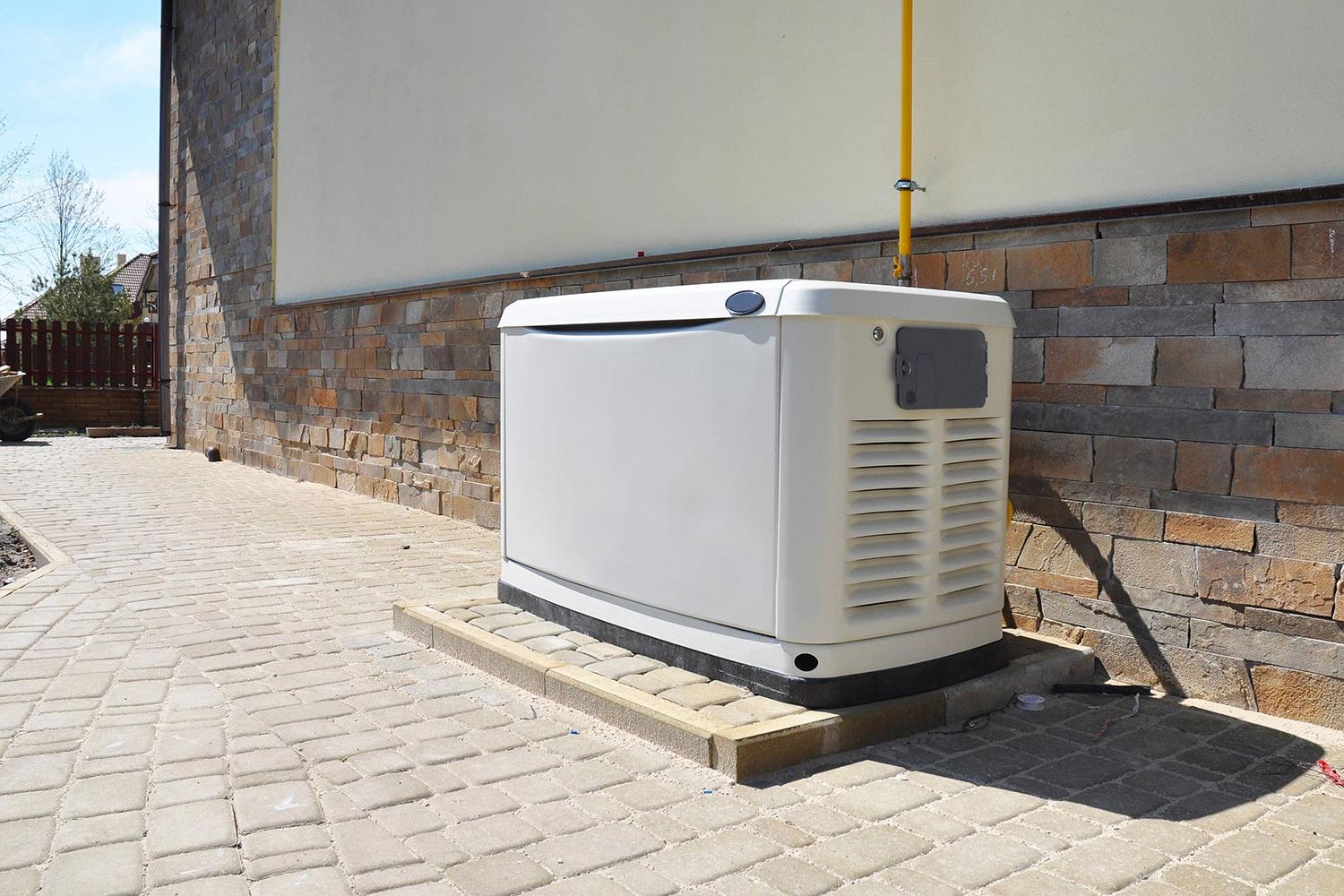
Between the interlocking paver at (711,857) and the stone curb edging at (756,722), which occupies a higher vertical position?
the stone curb edging at (756,722)

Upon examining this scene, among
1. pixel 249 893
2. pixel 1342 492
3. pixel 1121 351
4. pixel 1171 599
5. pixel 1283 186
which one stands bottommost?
pixel 249 893

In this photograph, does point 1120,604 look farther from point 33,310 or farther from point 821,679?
point 33,310

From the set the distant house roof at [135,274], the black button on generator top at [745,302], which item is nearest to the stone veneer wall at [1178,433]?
the black button on generator top at [745,302]

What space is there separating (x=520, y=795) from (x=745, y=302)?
157 cm

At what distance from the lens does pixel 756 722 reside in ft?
10.3

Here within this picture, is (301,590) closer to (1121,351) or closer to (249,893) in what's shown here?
(249,893)

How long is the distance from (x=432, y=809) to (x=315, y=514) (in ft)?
19.5

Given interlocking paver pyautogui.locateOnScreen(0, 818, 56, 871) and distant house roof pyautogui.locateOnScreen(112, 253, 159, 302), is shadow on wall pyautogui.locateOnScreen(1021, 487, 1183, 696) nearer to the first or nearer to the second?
interlocking paver pyautogui.locateOnScreen(0, 818, 56, 871)

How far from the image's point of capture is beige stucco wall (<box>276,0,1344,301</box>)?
371cm

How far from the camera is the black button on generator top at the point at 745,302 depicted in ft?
10.6

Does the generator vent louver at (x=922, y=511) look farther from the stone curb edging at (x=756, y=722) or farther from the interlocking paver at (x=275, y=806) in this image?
the interlocking paver at (x=275, y=806)

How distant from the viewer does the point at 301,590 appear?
5543 millimetres

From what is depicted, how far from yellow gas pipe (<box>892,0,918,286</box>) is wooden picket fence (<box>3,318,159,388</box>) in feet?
57.6

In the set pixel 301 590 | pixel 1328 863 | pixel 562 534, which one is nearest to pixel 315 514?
pixel 301 590
